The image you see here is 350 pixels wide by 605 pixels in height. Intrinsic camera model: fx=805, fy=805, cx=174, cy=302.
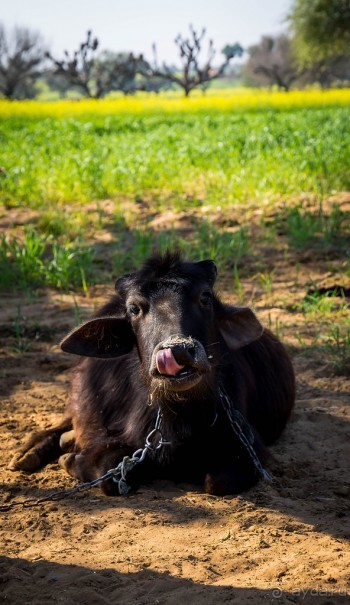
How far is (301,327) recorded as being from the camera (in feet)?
24.4

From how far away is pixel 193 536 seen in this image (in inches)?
154

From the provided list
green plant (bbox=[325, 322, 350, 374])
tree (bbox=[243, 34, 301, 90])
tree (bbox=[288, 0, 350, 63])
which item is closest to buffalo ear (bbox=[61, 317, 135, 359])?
green plant (bbox=[325, 322, 350, 374])

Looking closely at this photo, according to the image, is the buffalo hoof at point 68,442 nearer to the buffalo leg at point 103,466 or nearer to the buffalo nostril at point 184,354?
the buffalo leg at point 103,466

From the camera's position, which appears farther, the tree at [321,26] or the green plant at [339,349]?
the tree at [321,26]

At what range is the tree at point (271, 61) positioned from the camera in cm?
9156

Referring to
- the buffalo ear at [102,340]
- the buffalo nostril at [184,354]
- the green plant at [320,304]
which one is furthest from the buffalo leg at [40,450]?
the green plant at [320,304]

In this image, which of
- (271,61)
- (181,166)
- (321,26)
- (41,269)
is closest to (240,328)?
(41,269)

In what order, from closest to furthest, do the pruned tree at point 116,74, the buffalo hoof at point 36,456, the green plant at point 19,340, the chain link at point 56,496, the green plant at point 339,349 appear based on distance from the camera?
1. the chain link at point 56,496
2. the buffalo hoof at point 36,456
3. the green plant at point 339,349
4. the green plant at point 19,340
5. the pruned tree at point 116,74

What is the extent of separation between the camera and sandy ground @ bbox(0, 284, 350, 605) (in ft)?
11.0

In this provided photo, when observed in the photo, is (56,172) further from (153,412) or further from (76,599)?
(76,599)

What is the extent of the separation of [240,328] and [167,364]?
103 cm

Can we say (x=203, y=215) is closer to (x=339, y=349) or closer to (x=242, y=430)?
(x=339, y=349)

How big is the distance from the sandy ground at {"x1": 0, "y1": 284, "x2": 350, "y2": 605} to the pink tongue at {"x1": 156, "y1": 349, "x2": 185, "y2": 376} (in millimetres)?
791

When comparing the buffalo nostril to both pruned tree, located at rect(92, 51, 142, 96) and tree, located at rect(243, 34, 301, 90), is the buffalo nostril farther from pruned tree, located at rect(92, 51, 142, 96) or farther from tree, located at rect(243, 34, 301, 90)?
tree, located at rect(243, 34, 301, 90)
